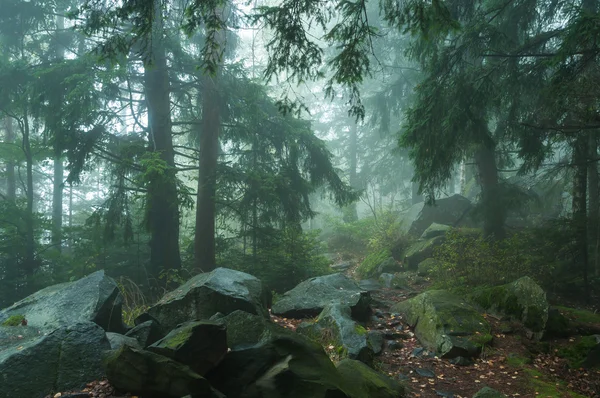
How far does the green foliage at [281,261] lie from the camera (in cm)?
1108

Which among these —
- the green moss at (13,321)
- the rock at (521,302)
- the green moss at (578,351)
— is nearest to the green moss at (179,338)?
the green moss at (13,321)

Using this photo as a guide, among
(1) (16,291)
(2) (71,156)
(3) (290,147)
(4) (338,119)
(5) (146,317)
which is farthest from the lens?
(4) (338,119)

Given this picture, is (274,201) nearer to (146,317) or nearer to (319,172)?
(319,172)

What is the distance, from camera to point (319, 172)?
13117 millimetres

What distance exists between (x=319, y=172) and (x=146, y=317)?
7678 millimetres

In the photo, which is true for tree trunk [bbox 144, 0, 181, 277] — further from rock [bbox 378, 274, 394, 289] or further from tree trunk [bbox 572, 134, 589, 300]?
tree trunk [bbox 572, 134, 589, 300]

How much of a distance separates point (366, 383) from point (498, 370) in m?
2.51

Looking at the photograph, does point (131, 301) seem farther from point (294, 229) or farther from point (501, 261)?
point (501, 261)

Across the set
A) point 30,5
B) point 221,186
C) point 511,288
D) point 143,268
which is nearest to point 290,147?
point 221,186

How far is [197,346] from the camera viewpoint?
14.4ft

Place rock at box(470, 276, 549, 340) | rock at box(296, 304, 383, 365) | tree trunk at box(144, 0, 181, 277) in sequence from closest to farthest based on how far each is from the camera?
rock at box(296, 304, 383, 365)
rock at box(470, 276, 549, 340)
tree trunk at box(144, 0, 181, 277)

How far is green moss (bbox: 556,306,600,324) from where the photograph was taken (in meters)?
7.39

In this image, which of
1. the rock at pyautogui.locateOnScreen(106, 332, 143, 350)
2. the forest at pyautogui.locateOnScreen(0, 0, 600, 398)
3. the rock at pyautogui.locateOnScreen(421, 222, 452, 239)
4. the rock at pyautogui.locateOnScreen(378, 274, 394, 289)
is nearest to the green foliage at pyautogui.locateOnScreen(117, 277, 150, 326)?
the forest at pyautogui.locateOnScreen(0, 0, 600, 398)

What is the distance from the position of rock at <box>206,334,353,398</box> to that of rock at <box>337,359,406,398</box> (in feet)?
0.78
